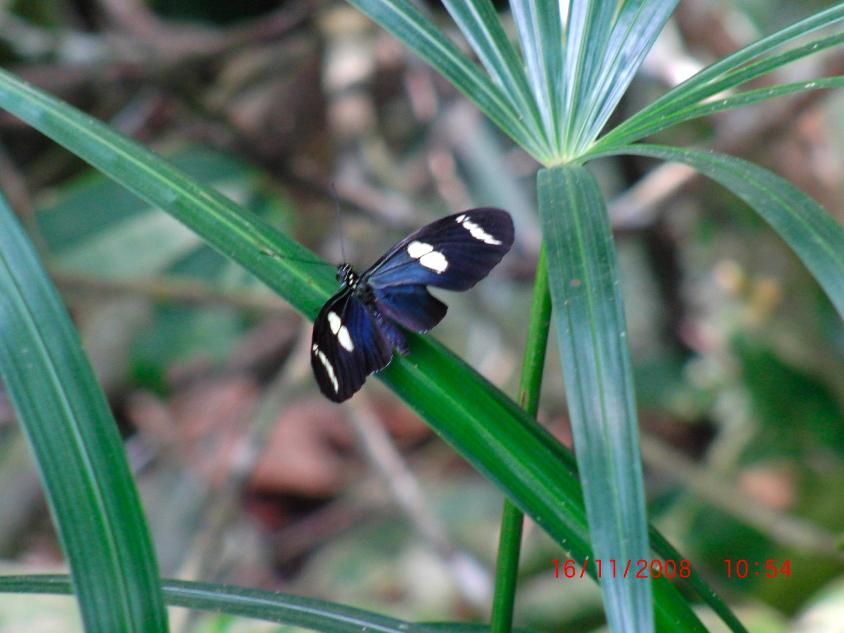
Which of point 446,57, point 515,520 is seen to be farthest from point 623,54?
point 515,520

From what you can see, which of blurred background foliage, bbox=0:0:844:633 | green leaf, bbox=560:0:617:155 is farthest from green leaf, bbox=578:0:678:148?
blurred background foliage, bbox=0:0:844:633

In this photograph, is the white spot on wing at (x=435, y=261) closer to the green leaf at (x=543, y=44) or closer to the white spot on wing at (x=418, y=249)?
the white spot on wing at (x=418, y=249)

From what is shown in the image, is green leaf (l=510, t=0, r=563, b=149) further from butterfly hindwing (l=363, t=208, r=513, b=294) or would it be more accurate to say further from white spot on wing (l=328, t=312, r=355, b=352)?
white spot on wing (l=328, t=312, r=355, b=352)

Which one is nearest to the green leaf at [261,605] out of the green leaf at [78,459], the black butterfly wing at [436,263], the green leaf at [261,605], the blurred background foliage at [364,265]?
the green leaf at [261,605]

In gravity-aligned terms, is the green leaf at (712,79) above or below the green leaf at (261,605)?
above

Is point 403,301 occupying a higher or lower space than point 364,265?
lower

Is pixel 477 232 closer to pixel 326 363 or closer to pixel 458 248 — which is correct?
pixel 458 248
